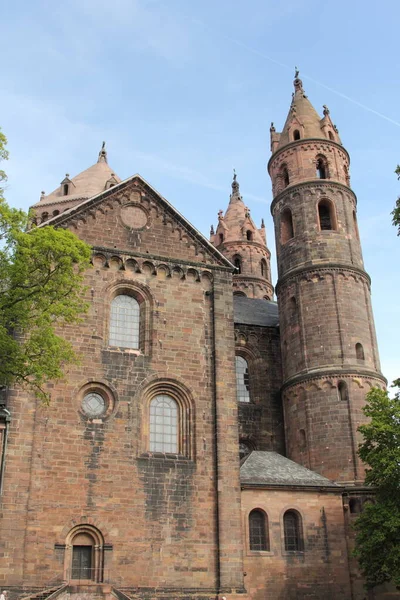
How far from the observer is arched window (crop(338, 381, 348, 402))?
98.4 ft

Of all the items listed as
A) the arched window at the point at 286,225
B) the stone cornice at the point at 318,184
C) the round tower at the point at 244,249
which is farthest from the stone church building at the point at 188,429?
the round tower at the point at 244,249

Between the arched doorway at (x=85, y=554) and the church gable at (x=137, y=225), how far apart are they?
36.1 ft

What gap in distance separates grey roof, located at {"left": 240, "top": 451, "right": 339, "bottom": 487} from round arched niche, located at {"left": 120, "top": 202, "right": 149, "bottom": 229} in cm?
1094

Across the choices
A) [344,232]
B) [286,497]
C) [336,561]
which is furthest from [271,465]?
[344,232]

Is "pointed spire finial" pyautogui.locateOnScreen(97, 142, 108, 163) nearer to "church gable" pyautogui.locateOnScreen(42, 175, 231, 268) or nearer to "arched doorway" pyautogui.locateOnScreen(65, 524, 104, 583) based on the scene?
"church gable" pyautogui.locateOnScreen(42, 175, 231, 268)

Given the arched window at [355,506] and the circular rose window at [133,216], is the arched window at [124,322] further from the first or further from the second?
the arched window at [355,506]

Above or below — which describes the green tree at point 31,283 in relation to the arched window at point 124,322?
below

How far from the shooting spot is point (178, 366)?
26.8 meters

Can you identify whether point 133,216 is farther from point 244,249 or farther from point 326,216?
point 244,249

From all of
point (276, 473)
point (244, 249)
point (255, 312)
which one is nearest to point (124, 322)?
point (276, 473)

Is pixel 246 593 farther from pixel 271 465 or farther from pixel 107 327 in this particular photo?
pixel 107 327

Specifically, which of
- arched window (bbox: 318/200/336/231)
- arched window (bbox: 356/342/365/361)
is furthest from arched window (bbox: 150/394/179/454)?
arched window (bbox: 318/200/336/231)

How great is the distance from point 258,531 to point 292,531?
1.44 metres

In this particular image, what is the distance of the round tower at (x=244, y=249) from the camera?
171 ft
